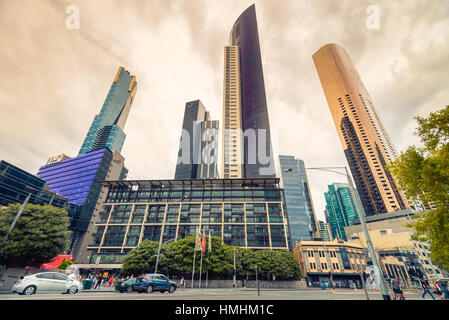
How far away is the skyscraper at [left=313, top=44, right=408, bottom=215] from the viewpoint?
114875mm

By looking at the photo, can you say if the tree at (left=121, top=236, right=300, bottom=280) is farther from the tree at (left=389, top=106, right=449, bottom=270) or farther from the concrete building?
the tree at (left=389, top=106, right=449, bottom=270)

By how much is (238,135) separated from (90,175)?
Result: 88.8m

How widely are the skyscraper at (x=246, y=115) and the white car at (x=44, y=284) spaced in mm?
95022

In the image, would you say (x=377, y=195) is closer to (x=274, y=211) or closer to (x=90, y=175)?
(x=274, y=211)

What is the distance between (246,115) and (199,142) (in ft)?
207

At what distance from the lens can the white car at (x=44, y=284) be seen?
1202 cm

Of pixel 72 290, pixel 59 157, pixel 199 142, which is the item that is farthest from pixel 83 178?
pixel 72 290

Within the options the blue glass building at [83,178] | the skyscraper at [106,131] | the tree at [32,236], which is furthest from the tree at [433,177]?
the skyscraper at [106,131]

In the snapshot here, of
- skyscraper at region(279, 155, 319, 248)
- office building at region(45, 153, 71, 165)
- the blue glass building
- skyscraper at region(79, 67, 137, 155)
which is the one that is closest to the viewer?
the blue glass building

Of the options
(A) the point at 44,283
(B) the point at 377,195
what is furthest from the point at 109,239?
(B) the point at 377,195

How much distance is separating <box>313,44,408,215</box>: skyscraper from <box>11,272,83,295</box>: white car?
143m

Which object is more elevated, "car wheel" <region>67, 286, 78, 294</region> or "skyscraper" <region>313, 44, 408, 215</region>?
"skyscraper" <region>313, 44, 408, 215</region>

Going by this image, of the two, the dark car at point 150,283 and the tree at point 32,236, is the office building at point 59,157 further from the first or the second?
the dark car at point 150,283

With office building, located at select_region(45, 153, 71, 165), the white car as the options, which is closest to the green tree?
the white car
